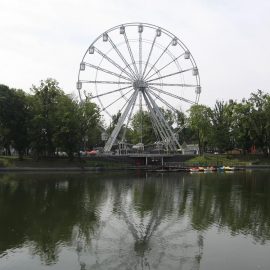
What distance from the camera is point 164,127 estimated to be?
81.5m

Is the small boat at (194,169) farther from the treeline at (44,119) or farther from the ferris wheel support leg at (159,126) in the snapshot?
the treeline at (44,119)

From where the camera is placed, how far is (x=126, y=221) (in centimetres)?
3030

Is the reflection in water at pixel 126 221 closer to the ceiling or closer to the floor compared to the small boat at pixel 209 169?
closer to the floor

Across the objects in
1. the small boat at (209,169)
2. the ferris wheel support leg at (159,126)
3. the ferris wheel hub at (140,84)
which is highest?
the ferris wheel hub at (140,84)

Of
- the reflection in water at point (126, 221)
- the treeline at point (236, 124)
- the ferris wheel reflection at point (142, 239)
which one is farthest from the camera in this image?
the treeline at point (236, 124)

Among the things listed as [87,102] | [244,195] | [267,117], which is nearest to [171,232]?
[244,195]

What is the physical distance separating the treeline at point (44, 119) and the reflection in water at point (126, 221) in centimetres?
2841

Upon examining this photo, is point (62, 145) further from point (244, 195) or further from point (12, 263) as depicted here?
point (12, 263)

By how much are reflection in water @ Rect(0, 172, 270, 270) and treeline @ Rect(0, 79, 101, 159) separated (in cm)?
2841

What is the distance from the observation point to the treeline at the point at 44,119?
258 ft

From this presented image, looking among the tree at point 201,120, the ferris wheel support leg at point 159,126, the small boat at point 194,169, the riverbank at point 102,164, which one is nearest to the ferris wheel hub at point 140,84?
the ferris wheel support leg at point 159,126

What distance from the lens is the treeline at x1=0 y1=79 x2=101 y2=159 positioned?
258 ft

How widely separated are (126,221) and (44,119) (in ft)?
171

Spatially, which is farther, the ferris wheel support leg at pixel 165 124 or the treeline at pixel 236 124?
the treeline at pixel 236 124
